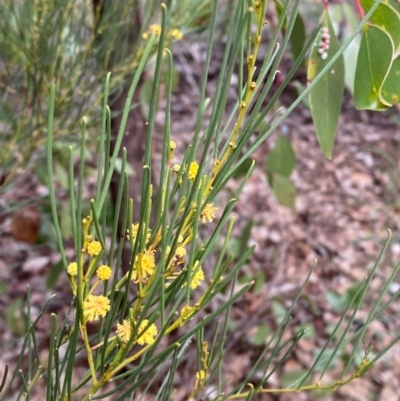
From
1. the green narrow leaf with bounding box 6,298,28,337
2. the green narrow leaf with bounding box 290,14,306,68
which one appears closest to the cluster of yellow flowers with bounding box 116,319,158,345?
the green narrow leaf with bounding box 290,14,306,68

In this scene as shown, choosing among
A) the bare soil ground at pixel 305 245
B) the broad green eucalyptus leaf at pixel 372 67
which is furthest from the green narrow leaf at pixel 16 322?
the broad green eucalyptus leaf at pixel 372 67

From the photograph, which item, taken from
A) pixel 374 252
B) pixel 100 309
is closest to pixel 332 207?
pixel 374 252

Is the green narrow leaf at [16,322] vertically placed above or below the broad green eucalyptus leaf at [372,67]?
below

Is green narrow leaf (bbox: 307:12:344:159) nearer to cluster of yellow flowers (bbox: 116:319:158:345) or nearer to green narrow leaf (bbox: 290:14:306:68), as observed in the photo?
green narrow leaf (bbox: 290:14:306:68)

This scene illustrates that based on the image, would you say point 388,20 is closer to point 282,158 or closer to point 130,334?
point 130,334

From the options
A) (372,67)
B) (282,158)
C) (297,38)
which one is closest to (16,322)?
(282,158)

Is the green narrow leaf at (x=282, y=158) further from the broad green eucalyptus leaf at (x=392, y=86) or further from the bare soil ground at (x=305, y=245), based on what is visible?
the broad green eucalyptus leaf at (x=392, y=86)

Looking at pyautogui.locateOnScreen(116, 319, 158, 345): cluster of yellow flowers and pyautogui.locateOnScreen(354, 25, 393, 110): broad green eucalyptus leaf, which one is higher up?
pyautogui.locateOnScreen(354, 25, 393, 110): broad green eucalyptus leaf
